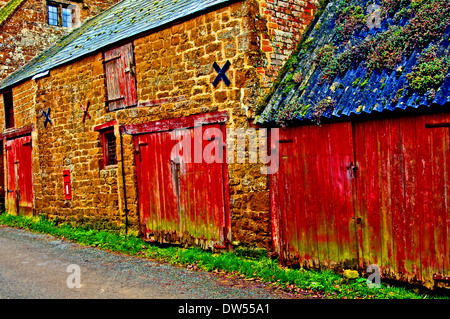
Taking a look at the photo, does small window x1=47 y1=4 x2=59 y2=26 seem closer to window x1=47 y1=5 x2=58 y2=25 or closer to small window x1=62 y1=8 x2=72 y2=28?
window x1=47 y1=5 x2=58 y2=25

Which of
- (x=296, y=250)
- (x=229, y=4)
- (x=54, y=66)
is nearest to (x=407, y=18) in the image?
(x=229, y=4)

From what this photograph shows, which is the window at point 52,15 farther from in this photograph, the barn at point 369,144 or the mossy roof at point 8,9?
the barn at point 369,144

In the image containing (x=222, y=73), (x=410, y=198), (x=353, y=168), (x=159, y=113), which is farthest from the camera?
(x=159, y=113)

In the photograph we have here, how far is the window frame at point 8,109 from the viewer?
15.4m

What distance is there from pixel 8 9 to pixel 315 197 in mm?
15153

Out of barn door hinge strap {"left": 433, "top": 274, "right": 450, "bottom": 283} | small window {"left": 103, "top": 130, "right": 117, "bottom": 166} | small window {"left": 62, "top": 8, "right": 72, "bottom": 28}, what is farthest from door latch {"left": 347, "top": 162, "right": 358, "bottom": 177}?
small window {"left": 62, "top": 8, "right": 72, "bottom": 28}

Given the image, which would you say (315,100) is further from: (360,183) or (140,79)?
(140,79)

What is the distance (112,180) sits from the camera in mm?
10656

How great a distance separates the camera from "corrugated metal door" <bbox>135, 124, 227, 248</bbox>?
8312mm

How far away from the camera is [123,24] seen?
11.4m

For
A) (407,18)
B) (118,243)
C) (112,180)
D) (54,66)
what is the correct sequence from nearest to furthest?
(407,18) → (118,243) → (112,180) → (54,66)

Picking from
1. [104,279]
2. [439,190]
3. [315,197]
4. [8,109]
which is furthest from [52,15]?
[439,190]

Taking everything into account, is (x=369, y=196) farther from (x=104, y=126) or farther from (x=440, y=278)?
(x=104, y=126)
